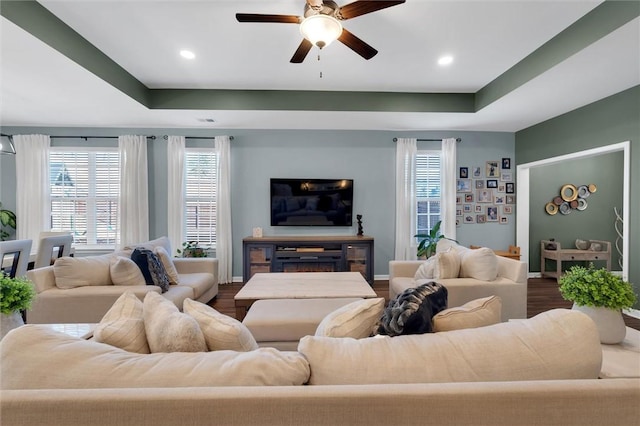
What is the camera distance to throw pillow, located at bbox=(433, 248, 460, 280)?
2850 mm

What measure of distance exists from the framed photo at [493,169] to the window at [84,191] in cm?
637

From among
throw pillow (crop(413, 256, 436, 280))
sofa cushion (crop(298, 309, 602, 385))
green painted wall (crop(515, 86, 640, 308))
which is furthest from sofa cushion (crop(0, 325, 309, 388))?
green painted wall (crop(515, 86, 640, 308))

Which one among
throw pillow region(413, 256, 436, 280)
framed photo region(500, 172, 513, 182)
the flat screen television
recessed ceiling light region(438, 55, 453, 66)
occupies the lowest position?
throw pillow region(413, 256, 436, 280)

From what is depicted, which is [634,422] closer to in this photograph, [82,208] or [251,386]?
[251,386]

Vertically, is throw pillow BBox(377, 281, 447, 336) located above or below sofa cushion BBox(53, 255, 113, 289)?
above

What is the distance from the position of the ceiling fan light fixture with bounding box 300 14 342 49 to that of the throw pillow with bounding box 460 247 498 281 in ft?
7.84

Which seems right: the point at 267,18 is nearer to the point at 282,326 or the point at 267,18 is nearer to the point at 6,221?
the point at 282,326

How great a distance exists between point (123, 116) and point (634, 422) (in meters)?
5.42

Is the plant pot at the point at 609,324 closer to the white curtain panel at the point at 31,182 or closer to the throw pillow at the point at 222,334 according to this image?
the throw pillow at the point at 222,334

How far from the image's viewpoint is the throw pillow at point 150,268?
2.71 metres

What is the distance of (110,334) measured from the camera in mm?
1018

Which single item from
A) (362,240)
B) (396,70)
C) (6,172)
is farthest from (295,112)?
(6,172)

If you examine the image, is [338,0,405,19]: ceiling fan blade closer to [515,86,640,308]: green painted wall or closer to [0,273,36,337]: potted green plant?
[0,273,36,337]: potted green plant

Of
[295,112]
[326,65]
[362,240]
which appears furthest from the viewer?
[362,240]
